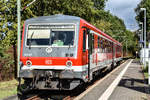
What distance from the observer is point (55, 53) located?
31.3 ft

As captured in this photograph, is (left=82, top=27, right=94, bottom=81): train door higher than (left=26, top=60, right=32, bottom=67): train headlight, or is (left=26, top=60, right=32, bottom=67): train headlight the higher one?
(left=82, top=27, right=94, bottom=81): train door

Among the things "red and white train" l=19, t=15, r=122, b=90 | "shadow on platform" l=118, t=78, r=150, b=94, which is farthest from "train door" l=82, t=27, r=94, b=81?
"shadow on platform" l=118, t=78, r=150, b=94

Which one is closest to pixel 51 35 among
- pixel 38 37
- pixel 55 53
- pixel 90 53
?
pixel 38 37

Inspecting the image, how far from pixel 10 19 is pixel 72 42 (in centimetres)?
756

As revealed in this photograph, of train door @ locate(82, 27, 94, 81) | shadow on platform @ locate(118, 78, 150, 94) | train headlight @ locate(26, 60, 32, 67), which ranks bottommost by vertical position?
shadow on platform @ locate(118, 78, 150, 94)

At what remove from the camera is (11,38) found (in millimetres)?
15055

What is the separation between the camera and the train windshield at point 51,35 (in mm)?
9664

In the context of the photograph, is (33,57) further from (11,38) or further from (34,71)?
(11,38)

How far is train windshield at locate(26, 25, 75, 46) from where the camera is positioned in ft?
31.7

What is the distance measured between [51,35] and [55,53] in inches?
30.1

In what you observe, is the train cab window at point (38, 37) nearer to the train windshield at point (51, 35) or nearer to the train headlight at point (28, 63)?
the train windshield at point (51, 35)

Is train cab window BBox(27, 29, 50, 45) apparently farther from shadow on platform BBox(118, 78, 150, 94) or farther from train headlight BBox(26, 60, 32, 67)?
shadow on platform BBox(118, 78, 150, 94)

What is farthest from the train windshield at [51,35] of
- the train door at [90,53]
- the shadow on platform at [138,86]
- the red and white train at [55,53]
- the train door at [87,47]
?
the shadow on platform at [138,86]

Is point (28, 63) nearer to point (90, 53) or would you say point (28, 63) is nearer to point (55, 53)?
point (55, 53)
